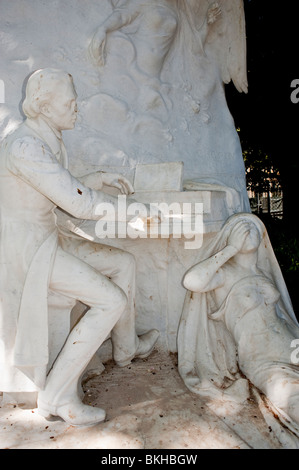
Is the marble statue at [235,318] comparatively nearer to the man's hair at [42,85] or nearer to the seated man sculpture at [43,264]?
the seated man sculpture at [43,264]

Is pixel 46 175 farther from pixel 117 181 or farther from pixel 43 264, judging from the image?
pixel 117 181

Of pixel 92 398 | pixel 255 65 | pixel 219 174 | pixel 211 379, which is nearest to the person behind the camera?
pixel 92 398

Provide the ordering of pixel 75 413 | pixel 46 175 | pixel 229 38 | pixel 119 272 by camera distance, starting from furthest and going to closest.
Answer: pixel 229 38 < pixel 119 272 < pixel 75 413 < pixel 46 175

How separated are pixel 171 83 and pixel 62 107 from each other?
5.10 ft

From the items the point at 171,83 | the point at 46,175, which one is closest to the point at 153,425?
the point at 46,175

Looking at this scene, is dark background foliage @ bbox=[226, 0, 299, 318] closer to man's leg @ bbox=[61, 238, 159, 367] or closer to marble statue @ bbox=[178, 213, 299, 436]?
marble statue @ bbox=[178, 213, 299, 436]

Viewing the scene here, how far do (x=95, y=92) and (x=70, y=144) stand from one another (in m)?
0.46

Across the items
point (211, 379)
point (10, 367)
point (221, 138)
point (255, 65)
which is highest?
point (255, 65)

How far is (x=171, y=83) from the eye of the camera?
11.5 feet

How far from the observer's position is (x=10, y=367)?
2.23 m

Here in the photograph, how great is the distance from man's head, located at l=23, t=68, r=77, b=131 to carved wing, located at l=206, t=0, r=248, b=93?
205cm

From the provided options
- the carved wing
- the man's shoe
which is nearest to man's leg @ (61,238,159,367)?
the man's shoe

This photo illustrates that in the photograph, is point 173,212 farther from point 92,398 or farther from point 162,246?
point 92,398
